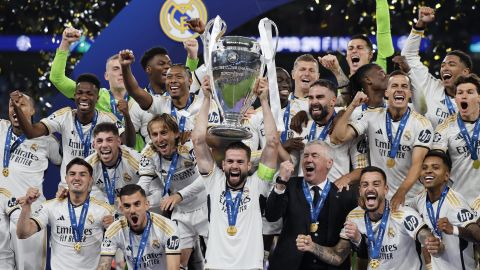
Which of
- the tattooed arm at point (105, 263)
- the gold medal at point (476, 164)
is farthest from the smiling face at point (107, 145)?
the gold medal at point (476, 164)

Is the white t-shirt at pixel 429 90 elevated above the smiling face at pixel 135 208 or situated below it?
above

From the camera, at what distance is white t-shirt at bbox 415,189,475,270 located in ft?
28.6

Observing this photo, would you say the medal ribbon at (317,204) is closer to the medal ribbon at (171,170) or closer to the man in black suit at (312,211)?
the man in black suit at (312,211)

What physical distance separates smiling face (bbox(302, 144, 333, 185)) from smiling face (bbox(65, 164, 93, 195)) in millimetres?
1517

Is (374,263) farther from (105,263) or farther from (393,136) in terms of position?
(105,263)

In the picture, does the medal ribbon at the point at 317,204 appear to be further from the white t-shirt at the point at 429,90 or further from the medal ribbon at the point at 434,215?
the white t-shirt at the point at 429,90

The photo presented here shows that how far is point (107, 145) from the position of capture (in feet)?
31.1

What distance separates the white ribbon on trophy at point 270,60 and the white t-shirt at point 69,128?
161 centimetres

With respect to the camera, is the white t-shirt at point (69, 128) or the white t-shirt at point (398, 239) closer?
the white t-shirt at point (398, 239)

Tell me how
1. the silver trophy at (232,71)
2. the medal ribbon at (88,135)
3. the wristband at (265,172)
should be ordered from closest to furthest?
the silver trophy at (232,71), the wristband at (265,172), the medal ribbon at (88,135)

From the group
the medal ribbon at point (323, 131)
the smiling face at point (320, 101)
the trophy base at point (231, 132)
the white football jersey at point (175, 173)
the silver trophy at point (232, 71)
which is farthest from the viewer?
the white football jersey at point (175, 173)

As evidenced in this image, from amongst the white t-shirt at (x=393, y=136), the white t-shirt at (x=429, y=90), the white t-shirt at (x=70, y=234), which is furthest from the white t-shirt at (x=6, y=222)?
the white t-shirt at (x=429, y=90)

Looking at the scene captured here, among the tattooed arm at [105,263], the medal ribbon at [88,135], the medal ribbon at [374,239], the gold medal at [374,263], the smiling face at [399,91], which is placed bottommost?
the gold medal at [374,263]

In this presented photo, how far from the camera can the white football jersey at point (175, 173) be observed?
9.45 meters
